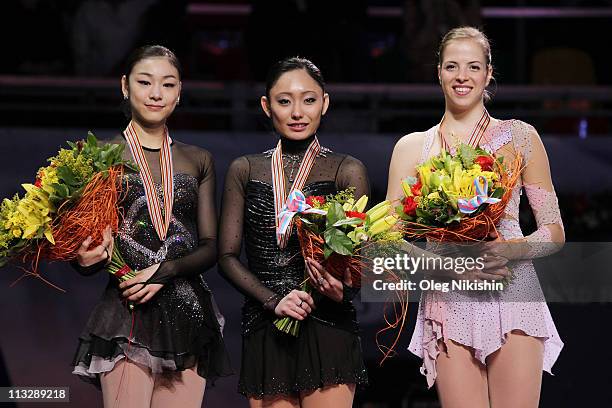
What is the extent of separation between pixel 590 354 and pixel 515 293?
157cm

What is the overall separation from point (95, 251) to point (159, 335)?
365 millimetres

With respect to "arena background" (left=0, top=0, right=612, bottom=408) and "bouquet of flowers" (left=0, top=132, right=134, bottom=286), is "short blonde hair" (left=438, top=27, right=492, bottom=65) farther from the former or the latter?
"arena background" (left=0, top=0, right=612, bottom=408)

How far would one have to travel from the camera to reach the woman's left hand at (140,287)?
3.74m

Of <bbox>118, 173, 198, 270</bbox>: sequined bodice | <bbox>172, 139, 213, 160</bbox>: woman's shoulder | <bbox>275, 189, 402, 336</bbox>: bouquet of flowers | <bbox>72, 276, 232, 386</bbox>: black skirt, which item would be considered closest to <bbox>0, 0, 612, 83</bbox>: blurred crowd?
<bbox>172, 139, 213, 160</bbox>: woman's shoulder

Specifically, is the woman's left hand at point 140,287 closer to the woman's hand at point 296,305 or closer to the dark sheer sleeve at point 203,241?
the dark sheer sleeve at point 203,241

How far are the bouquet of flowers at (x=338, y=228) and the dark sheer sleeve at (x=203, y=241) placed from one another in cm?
36

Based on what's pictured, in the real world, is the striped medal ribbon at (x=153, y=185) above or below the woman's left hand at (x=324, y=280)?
above

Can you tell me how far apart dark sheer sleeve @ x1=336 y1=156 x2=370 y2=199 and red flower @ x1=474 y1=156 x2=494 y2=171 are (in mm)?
448

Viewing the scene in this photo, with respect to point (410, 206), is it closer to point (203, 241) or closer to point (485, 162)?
point (485, 162)

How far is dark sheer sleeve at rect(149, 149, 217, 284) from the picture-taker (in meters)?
3.77

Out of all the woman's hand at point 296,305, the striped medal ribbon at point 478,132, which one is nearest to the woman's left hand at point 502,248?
the striped medal ribbon at point 478,132

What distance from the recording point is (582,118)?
5809 millimetres

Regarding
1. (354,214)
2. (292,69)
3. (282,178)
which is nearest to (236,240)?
(282,178)

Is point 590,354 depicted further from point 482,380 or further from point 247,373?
point 247,373
